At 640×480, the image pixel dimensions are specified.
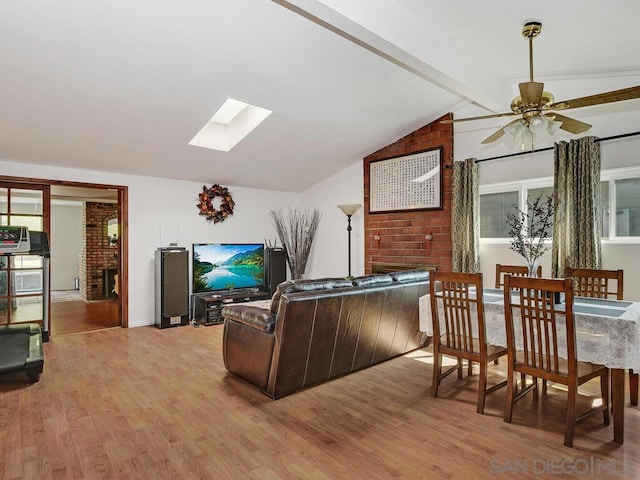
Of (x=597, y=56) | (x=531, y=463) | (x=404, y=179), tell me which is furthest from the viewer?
(x=404, y=179)

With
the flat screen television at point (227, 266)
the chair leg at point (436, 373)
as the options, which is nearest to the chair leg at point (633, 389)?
the chair leg at point (436, 373)

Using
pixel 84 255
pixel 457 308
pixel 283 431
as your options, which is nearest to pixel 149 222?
pixel 84 255

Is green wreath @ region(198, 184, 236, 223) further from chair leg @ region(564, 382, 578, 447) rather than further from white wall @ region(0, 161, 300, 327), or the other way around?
chair leg @ region(564, 382, 578, 447)

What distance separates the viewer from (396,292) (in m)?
3.66

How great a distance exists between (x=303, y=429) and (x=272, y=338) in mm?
682

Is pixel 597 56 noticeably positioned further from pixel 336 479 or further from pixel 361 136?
pixel 336 479

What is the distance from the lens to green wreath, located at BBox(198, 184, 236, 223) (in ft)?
19.9

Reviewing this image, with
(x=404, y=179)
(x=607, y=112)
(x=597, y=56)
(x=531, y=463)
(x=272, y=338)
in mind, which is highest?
(x=597, y=56)

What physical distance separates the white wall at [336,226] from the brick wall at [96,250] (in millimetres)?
4577

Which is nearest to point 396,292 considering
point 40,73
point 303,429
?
point 303,429

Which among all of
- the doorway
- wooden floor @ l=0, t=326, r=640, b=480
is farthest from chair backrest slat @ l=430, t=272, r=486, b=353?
the doorway

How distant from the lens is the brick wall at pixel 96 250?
8.05m

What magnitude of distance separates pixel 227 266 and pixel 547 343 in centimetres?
481

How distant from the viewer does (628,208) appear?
12.6 feet
